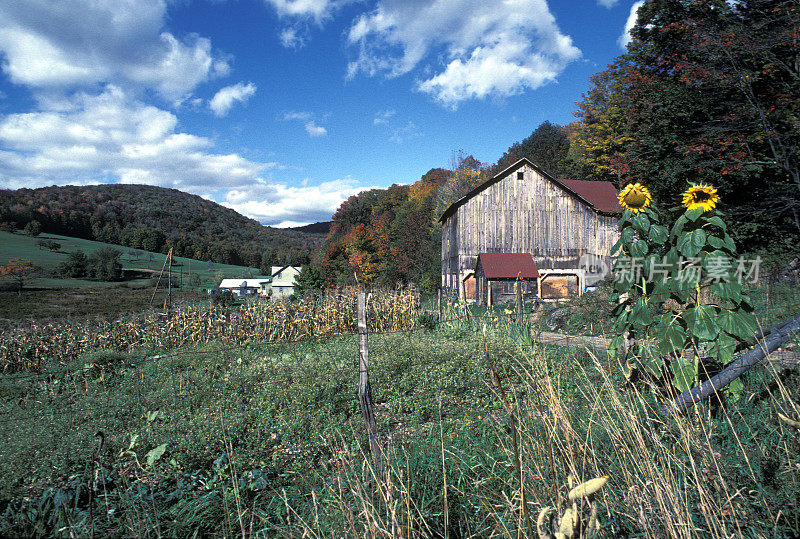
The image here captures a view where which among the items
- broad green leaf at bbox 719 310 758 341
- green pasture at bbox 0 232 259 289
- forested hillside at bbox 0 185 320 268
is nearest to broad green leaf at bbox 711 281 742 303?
broad green leaf at bbox 719 310 758 341

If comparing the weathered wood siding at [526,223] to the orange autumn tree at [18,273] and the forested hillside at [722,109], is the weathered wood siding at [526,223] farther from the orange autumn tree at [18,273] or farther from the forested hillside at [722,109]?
the orange autumn tree at [18,273]

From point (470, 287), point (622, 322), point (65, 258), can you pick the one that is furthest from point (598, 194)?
point (65, 258)

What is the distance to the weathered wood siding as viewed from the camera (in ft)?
68.6

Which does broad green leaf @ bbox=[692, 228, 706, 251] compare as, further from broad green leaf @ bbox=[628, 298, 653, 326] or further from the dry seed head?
the dry seed head

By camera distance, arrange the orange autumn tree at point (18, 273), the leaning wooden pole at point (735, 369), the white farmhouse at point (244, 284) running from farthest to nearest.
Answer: the white farmhouse at point (244, 284)
the orange autumn tree at point (18, 273)
the leaning wooden pole at point (735, 369)

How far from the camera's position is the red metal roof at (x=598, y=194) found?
21.7 m

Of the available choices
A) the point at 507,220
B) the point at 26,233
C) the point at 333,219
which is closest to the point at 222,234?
the point at 26,233

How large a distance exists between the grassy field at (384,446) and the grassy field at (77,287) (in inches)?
333

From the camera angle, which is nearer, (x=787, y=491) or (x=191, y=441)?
(x=787, y=491)

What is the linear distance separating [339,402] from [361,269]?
3564 centimetres

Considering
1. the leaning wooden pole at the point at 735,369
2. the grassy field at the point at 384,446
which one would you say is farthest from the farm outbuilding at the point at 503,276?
the leaning wooden pole at the point at 735,369

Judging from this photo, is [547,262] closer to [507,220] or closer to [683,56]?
[507,220]

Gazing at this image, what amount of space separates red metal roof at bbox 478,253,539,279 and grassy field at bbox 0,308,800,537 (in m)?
12.6

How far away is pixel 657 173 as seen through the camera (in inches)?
769
